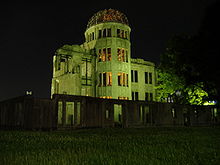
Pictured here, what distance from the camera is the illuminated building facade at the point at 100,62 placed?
3077 cm

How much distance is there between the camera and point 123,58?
33031 millimetres

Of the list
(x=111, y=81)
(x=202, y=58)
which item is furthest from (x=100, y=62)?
(x=202, y=58)

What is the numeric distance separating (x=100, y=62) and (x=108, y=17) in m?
6.89

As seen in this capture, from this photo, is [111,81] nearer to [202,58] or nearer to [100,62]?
[100,62]

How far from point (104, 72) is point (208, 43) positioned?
1513 cm

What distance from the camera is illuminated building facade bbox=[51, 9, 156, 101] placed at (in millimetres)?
30766

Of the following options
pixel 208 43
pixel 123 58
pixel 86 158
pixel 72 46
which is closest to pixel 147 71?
pixel 123 58

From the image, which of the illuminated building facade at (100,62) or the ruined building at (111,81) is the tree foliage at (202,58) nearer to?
the ruined building at (111,81)

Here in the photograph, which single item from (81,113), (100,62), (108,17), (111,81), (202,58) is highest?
(108,17)

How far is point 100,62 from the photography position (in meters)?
32.3

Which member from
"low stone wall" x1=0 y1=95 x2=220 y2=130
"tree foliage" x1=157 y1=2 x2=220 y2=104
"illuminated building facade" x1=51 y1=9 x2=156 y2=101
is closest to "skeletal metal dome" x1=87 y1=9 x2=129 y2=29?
"illuminated building facade" x1=51 y1=9 x2=156 y2=101

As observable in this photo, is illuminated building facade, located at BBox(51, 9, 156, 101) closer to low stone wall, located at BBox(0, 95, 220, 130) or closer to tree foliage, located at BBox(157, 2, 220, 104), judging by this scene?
tree foliage, located at BBox(157, 2, 220, 104)

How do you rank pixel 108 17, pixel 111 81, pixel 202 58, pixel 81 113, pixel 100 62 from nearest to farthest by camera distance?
pixel 81 113 < pixel 202 58 < pixel 111 81 < pixel 100 62 < pixel 108 17

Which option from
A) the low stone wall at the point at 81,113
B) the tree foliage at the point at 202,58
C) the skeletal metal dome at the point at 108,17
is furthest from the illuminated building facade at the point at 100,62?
the low stone wall at the point at 81,113
